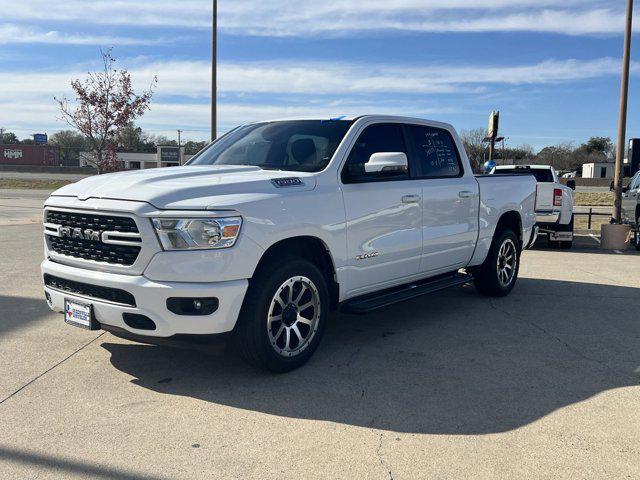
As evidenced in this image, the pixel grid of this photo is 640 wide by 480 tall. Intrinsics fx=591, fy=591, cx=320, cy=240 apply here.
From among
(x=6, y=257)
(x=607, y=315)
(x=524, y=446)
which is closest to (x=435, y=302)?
(x=607, y=315)

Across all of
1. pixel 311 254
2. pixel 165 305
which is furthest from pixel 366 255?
pixel 165 305

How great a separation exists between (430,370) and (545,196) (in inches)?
341

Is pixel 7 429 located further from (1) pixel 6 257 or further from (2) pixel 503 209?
(1) pixel 6 257

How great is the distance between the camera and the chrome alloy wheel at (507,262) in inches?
293

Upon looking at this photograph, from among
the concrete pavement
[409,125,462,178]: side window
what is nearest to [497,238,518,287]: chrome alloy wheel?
[409,125,462,178]: side window

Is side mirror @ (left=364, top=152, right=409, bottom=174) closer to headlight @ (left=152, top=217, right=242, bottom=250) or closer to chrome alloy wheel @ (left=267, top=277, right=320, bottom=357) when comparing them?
chrome alloy wheel @ (left=267, top=277, right=320, bottom=357)

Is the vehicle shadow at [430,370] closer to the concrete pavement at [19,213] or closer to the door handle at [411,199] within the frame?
the door handle at [411,199]

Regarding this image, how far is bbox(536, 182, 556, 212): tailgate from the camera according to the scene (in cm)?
1211

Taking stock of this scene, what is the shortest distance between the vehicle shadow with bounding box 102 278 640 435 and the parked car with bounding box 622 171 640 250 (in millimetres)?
7343

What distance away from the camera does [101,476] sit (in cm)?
304

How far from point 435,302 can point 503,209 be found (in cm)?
143

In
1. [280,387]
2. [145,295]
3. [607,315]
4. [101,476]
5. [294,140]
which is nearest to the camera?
[101,476]

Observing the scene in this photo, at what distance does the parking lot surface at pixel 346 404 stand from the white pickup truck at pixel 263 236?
1.40ft

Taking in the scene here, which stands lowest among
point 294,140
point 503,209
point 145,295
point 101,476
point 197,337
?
point 101,476
